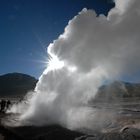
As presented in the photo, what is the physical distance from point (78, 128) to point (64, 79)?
24.4 ft

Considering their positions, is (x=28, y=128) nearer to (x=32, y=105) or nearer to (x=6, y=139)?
(x=6, y=139)

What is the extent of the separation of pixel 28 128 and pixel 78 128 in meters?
3.45

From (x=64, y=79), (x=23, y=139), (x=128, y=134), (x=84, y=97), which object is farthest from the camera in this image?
(x=84, y=97)

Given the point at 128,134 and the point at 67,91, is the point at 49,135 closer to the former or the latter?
the point at 128,134

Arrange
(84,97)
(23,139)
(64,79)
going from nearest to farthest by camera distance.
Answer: (23,139) < (64,79) < (84,97)

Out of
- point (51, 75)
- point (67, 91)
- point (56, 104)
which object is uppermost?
point (51, 75)

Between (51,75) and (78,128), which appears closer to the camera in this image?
(78,128)

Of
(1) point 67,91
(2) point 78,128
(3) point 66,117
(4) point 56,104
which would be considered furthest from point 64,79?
(2) point 78,128

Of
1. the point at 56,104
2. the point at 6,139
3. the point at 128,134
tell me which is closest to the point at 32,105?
the point at 56,104

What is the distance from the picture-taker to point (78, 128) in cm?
1738

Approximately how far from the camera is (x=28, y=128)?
54.6 feet

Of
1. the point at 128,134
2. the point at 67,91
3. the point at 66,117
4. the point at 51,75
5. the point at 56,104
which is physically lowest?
the point at 128,134

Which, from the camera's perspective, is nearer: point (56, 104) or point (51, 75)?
point (56, 104)

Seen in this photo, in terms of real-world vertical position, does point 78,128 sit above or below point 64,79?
below
